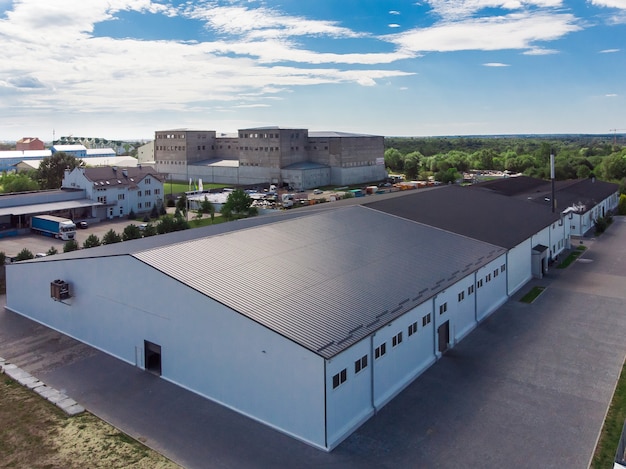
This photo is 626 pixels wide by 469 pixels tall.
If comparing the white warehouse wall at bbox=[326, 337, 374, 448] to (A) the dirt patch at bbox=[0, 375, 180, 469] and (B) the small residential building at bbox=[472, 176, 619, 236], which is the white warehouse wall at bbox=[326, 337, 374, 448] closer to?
(A) the dirt patch at bbox=[0, 375, 180, 469]

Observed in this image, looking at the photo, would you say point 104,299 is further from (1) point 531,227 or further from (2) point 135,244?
(1) point 531,227

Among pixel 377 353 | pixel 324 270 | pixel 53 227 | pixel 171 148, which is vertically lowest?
pixel 377 353

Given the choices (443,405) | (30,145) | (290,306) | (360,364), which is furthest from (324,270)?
(30,145)

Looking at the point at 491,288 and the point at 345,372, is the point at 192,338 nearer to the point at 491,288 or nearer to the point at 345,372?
the point at 345,372

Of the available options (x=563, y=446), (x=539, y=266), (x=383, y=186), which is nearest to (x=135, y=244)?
(x=563, y=446)

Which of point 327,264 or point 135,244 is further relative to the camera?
point 135,244
